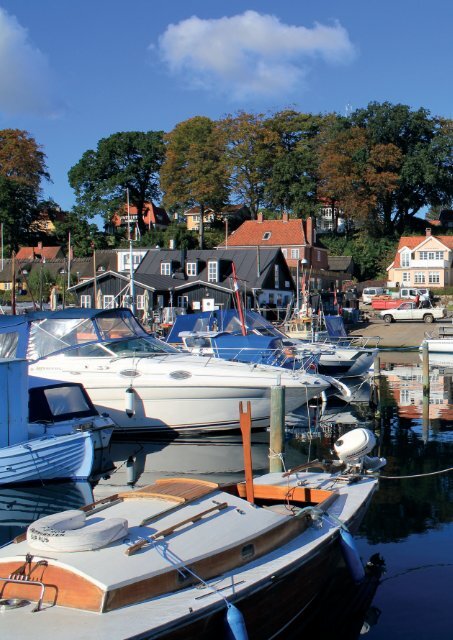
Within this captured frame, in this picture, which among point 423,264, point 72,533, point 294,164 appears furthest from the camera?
point 294,164

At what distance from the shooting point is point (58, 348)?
21.3m

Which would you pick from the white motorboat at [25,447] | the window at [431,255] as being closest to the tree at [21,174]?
the window at [431,255]

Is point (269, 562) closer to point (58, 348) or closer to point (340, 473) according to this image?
point (340, 473)

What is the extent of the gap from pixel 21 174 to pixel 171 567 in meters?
85.7

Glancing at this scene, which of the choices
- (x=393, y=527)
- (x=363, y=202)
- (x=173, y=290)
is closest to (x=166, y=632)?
(x=393, y=527)

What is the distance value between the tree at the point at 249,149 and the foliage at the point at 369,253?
37.1 ft

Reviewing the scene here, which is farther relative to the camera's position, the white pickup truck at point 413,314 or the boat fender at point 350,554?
the white pickup truck at point 413,314

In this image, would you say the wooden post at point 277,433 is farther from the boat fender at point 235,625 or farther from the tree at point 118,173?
the tree at point 118,173

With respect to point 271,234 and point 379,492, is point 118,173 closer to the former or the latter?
point 271,234

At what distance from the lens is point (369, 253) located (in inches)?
3238

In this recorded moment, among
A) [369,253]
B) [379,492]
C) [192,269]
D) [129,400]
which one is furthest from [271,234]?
[379,492]

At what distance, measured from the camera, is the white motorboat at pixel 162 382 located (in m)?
19.7

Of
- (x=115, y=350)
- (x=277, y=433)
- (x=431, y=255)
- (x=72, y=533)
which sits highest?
(x=431, y=255)

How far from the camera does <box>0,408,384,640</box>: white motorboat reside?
264 inches
